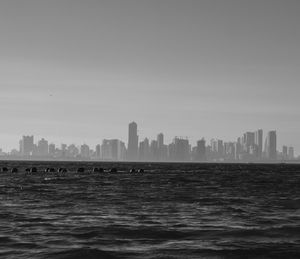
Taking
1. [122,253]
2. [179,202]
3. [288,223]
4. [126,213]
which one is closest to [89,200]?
[179,202]

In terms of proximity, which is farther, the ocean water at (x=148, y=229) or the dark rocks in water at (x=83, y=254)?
the ocean water at (x=148, y=229)

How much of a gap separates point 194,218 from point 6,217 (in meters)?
11.6

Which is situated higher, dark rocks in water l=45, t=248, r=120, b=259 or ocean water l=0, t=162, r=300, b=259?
ocean water l=0, t=162, r=300, b=259

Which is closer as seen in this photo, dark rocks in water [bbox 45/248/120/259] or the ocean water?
dark rocks in water [bbox 45/248/120/259]

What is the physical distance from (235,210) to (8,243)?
62.9 feet

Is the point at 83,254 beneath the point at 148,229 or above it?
beneath

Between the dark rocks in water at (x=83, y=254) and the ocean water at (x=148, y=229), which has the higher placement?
the ocean water at (x=148, y=229)

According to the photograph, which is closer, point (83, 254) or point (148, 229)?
point (83, 254)

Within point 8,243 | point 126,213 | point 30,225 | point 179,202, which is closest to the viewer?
point 8,243

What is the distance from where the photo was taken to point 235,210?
3856cm

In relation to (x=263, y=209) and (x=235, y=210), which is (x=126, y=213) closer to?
(x=235, y=210)

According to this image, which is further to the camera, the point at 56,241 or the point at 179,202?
the point at 179,202

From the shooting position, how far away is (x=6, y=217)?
33.1m

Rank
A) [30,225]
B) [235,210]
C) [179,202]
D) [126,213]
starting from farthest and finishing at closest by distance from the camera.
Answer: [179,202] < [235,210] < [126,213] < [30,225]
